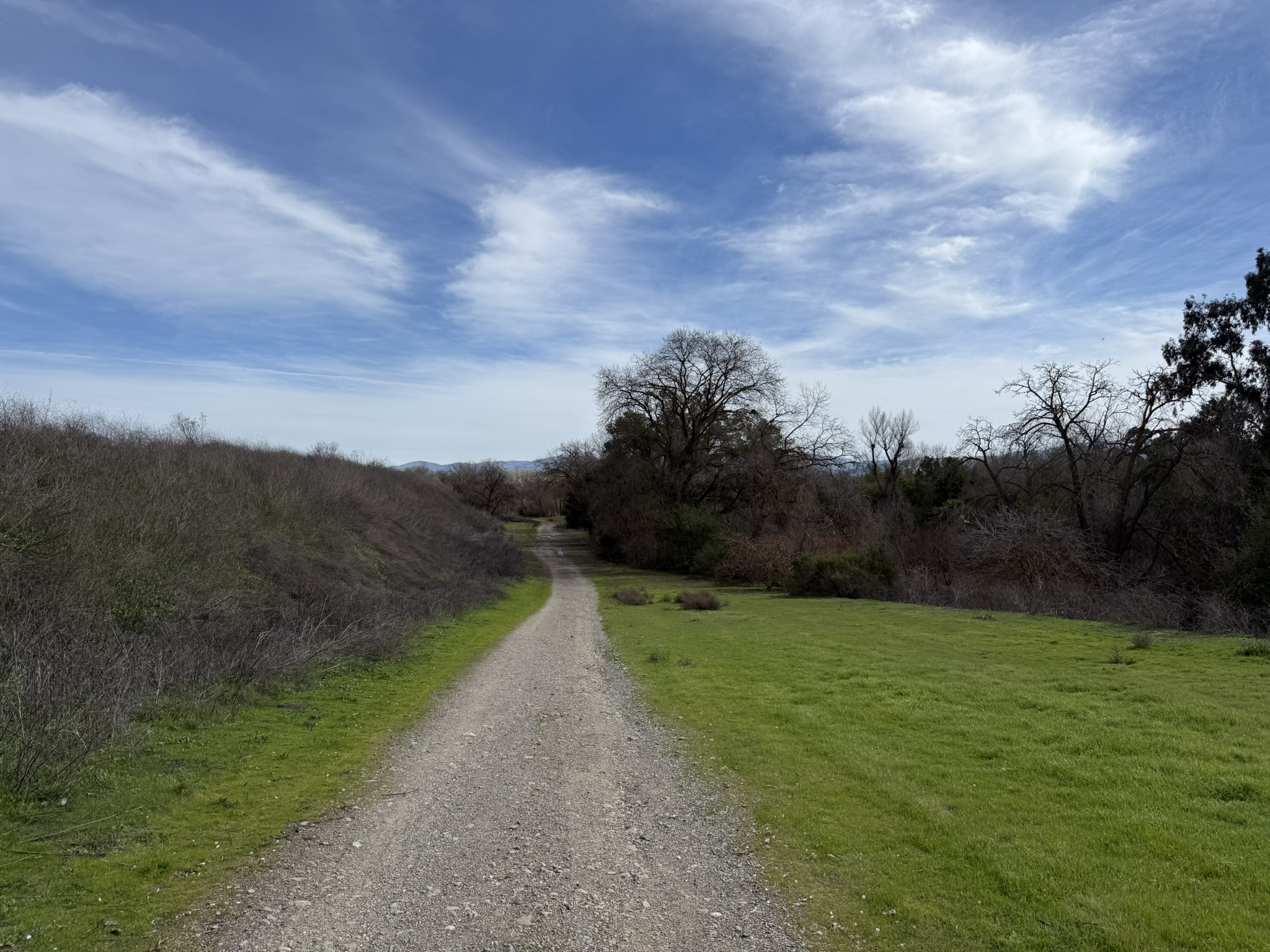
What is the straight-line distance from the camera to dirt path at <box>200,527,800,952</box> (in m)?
4.53

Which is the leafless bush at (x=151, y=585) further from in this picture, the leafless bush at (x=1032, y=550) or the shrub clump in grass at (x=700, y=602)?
the leafless bush at (x=1032, y=550)

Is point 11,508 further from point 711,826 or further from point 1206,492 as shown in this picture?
point 1206,492

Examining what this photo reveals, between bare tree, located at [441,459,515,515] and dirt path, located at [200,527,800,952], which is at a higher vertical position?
bare tree, located at [441,459,515,515]

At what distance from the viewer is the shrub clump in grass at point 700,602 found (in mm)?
26547

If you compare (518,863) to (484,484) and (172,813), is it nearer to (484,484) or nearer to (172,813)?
(172,813)

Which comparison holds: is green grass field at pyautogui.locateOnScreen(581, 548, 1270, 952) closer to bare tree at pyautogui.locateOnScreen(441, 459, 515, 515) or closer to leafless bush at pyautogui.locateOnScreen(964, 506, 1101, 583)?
leafless bush at pyautogui.locateOnScreen(964, 506, 1101, 583)

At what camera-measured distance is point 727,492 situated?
152 ft

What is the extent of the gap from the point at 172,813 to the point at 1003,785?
288 inches

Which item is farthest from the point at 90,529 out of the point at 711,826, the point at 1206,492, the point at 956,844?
the point at 1206,492

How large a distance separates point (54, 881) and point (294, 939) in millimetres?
1909

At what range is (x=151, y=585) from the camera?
1284cm

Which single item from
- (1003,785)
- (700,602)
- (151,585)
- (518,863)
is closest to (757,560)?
(700,602)

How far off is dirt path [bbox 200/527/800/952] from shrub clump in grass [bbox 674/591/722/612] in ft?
55.4

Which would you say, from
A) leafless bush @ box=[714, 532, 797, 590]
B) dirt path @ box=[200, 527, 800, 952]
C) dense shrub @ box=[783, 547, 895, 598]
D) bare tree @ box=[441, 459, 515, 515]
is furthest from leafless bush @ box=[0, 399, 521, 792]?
bare tree @ box=[441, 459, 515, 515]
